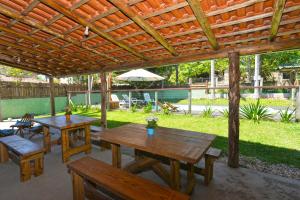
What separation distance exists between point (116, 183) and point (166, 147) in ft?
2.60

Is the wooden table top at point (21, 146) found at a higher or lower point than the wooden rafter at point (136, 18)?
lower

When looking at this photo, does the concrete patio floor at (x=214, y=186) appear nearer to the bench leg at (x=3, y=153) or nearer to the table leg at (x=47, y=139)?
the bench leg at (x=3, y=153)

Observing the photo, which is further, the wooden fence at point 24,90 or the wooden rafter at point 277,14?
the wooden fence at point 24,90

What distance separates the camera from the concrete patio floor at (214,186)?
8.73 ft

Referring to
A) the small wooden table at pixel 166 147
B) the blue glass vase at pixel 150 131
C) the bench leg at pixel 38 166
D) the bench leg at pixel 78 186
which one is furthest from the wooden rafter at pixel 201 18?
the bench leg at pixel 38 166

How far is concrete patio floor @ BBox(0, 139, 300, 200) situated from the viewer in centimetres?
266

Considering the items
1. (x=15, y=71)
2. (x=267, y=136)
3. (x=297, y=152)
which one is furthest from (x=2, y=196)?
(x=15, y=71)

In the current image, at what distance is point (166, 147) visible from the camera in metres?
2.40

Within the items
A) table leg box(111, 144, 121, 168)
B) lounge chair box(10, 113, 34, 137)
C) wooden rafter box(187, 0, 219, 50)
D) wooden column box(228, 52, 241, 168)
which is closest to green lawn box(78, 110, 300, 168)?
wooden column box(228, 52, 241, 168)

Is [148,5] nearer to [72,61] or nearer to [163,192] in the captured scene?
[163,192]

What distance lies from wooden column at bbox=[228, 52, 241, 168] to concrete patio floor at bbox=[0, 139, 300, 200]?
0.95 feet

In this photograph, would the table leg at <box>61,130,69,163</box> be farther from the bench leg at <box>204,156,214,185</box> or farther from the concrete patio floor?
the bench leg at <box>204,156,214,185</box>

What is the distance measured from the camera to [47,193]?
2756 millimetres

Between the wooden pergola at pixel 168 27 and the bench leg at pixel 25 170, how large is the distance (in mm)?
2379
